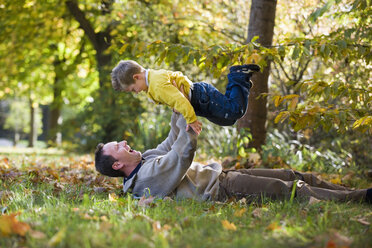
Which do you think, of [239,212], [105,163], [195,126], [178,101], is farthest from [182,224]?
[105,163]

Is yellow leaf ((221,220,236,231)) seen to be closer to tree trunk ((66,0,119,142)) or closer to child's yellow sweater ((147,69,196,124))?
child's yellow sweater ((147,69,196,124))

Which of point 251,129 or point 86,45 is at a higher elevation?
point 86,45

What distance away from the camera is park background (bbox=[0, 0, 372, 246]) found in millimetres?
Result: 4824

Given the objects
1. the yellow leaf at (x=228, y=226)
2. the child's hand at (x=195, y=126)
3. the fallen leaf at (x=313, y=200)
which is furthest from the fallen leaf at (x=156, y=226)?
the fallen leaf at (x=313, y=200)

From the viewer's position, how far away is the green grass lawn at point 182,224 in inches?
91.8

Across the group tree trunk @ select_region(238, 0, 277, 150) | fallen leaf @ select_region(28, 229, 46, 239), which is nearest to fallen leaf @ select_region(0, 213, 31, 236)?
fallen leaf @ select_region(28, 229, 46, 239)

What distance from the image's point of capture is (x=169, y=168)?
3.79 metres

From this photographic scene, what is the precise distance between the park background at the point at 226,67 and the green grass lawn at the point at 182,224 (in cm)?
11

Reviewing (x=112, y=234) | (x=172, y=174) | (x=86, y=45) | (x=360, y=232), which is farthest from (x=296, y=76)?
(x=86, y=45)

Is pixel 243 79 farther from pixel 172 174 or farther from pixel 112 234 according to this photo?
pixel 112 234

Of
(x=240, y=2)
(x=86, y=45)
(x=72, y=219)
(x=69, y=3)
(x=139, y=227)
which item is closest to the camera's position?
(x=139, y=227)

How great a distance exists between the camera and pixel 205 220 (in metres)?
2.91

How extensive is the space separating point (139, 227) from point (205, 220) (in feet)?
1.74

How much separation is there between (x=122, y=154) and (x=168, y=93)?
752 mm
